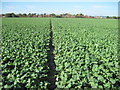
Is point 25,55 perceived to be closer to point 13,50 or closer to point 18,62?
point 18,62

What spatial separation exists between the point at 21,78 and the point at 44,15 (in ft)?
173

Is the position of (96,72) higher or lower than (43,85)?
higher

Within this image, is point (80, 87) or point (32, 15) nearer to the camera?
point (80, 87)

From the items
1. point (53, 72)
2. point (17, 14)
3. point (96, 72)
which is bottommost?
point (53, 72)

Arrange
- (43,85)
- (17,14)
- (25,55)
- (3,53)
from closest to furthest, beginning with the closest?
1. (43,85)
2. (25,55)
3. (3,53)
4. (17,14)

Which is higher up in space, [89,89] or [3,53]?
[3,53]

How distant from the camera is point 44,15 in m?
54.4

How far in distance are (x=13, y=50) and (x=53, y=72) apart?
1740 mm

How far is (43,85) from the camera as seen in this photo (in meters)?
3.61

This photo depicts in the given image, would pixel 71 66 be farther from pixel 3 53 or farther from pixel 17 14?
pixel 17 14

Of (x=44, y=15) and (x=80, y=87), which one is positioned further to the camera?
(x=44, y=15)

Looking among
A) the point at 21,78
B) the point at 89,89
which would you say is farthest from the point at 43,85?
the point at 89,89

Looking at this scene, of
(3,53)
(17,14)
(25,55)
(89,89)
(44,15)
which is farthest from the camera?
(44,15)

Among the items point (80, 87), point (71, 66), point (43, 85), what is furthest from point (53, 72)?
point (80, 87)
